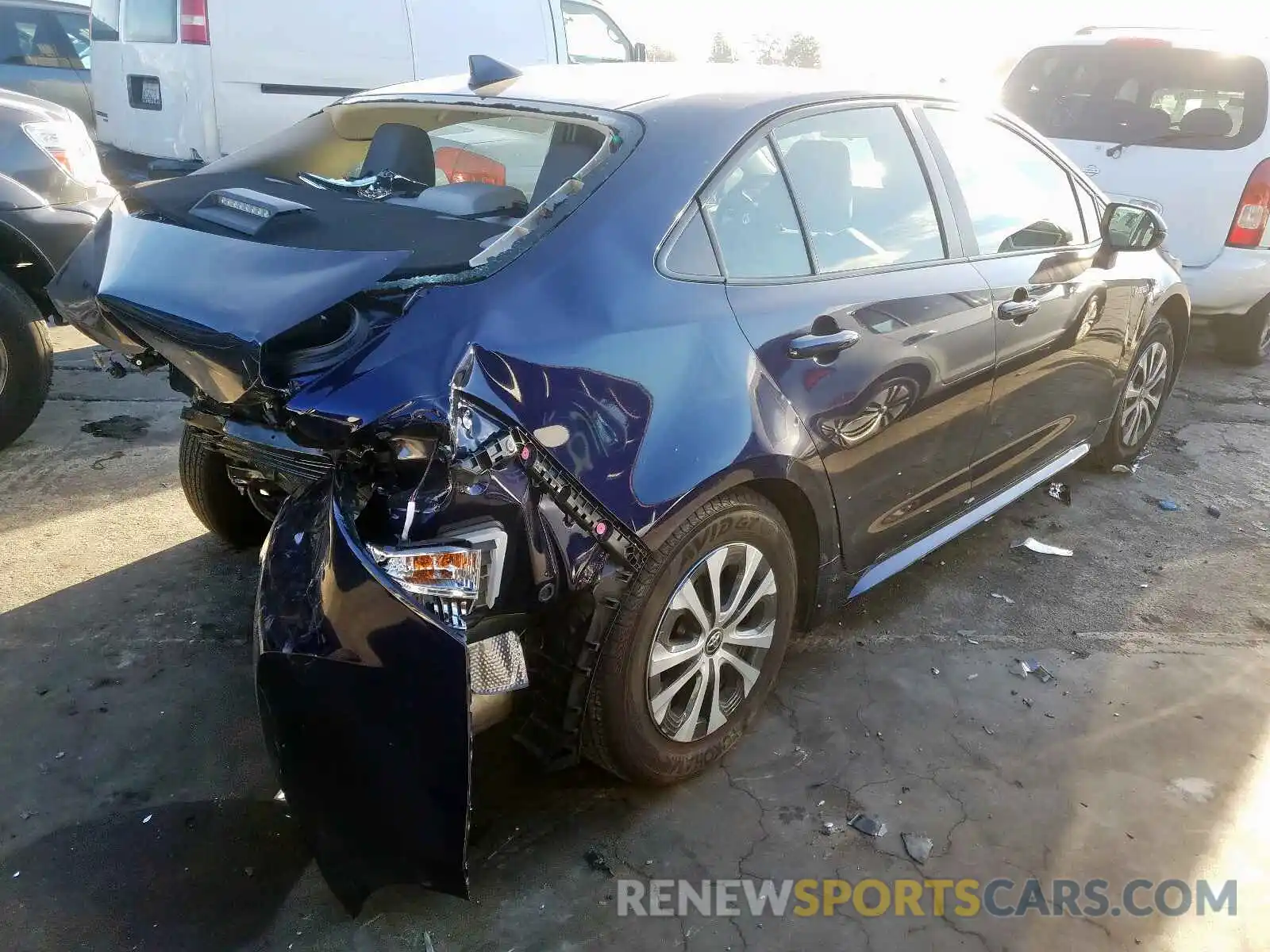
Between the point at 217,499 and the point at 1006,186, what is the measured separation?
2.90 meters

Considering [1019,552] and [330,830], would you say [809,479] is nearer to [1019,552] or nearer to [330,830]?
[330,830]

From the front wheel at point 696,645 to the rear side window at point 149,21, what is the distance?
625cm

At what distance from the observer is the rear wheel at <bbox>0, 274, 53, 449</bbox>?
4.09m

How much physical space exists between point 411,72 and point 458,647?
258 inches

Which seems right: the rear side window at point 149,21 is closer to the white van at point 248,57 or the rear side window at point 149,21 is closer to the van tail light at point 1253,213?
the white van at point 248,57

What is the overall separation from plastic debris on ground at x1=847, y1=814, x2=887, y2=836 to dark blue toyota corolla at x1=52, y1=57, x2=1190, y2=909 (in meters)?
0.38

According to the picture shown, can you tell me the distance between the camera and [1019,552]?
3.93 meters

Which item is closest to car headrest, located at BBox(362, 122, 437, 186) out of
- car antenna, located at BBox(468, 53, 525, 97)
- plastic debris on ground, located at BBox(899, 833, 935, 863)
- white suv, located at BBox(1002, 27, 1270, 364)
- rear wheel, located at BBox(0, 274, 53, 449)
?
car antenna, located at BBox(468, 53, 525, 97)

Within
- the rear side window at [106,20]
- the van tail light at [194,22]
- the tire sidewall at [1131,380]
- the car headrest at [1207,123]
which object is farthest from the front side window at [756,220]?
the rear side window at [106,20]

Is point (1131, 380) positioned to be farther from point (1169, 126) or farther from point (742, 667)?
point (742, 667)

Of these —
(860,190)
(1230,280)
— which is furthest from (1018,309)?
(1230,280)

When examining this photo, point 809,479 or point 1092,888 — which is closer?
point 1092,888

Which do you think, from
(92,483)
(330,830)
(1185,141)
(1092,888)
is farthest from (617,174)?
(1185,141)

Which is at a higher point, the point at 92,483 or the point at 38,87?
the point at 38,87
